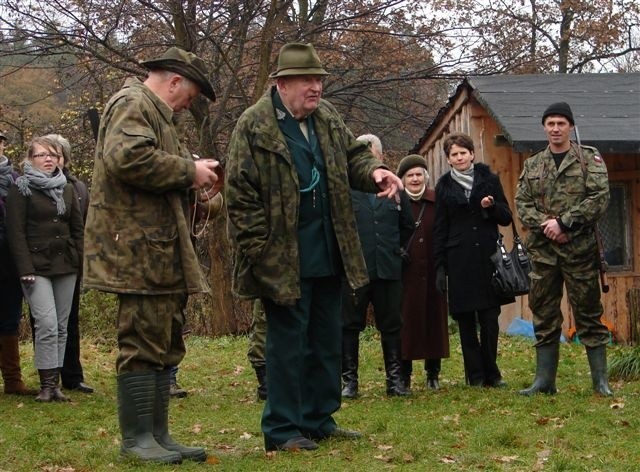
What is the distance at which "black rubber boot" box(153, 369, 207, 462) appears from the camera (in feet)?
18.0

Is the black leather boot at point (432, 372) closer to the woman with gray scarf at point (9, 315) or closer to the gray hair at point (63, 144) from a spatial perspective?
the woman with gray scarf at point (9, 315)

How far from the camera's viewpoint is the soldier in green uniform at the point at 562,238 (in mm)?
7668

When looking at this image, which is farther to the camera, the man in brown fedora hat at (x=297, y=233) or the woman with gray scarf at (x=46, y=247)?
the woman with gray scarf at (x=46, y=247)

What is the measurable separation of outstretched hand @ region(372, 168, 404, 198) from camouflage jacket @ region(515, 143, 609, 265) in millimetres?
2357

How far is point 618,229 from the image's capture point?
13.9m

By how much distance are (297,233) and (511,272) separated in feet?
9.81

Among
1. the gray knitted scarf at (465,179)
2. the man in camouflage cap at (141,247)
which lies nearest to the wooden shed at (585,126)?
the gray knitted scarf at (465,179)

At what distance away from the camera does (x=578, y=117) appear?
1287 centimetres

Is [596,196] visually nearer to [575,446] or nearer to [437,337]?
[437,337]

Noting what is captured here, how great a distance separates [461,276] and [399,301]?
56 centimetres

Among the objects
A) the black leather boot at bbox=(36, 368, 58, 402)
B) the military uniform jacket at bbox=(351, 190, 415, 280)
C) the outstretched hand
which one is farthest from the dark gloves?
the black leather boot at bbox=(36, 368, 58, 402)

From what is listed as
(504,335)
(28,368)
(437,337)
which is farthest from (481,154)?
(28,368)

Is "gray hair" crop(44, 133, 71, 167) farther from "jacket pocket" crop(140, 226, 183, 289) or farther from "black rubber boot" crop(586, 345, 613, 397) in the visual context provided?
"black rubber boot" crop(586, 345, 613, 397)

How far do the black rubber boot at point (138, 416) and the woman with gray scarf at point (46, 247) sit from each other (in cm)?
300
